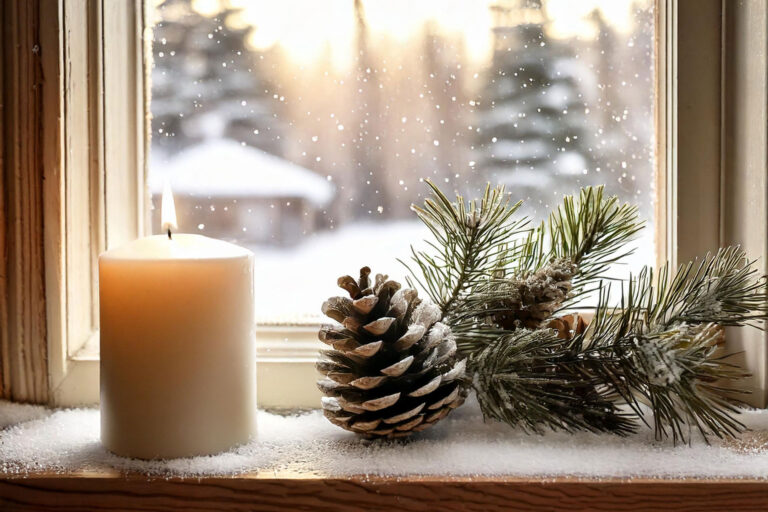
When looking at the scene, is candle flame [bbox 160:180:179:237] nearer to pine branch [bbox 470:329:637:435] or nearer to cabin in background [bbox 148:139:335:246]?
cabin in background [bbox 148:139:335:246]

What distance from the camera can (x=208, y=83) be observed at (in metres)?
0.74

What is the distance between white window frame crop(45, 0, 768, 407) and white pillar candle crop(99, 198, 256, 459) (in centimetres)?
16

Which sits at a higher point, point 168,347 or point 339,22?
point 339,22

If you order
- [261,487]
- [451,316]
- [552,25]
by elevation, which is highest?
[552,25]

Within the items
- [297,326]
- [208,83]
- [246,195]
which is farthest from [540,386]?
[208,83]

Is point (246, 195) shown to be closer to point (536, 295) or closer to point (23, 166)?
point (23, 166)

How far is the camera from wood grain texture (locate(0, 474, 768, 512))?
0.47 meters

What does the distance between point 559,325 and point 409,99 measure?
1.00ft

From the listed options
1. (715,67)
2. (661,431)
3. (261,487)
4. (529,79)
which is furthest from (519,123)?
(261,487)

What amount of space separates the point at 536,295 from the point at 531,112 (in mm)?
249

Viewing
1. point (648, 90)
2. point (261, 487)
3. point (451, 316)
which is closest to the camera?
point (261, 487)

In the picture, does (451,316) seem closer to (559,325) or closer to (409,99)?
(559,325)

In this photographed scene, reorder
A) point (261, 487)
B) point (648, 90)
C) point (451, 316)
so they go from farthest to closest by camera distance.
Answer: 1. point (648, 90)
2. point (451, 316)
3. point (261, 487)

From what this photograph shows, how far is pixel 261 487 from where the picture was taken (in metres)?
0.48
